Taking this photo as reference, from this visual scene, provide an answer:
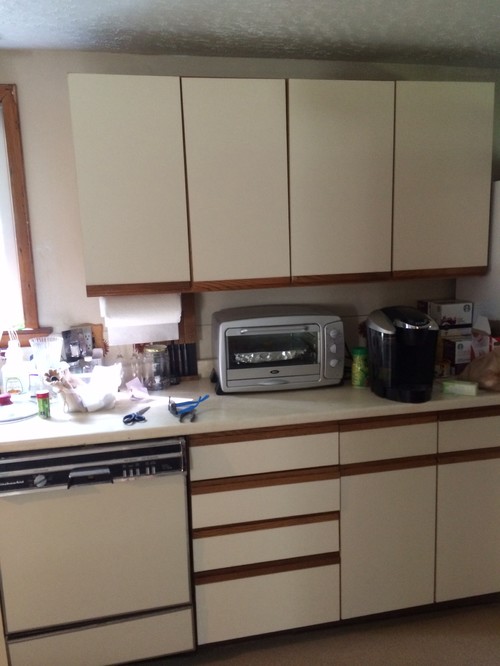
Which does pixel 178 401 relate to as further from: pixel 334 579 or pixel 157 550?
pixel 334 579

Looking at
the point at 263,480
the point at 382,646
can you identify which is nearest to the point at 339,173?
the point at 263,480

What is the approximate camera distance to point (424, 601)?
1.95 metres

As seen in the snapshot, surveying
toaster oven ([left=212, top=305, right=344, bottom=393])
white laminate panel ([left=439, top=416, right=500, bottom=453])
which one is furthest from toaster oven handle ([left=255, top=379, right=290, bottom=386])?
white laminate panel ([left=439, top=416, right=500, bottom=453])

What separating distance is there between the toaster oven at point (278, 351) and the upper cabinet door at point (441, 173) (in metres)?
0.42

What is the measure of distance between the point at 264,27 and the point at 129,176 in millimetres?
721

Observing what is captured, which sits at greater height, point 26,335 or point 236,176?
point 236,176

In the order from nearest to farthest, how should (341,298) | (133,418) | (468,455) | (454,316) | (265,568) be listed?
(133,418)
(265,568)
(468,455)
(454,316)
(341,298)

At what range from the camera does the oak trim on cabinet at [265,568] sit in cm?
176

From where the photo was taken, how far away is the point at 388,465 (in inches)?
72.7

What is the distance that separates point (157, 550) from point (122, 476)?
0.30 meters

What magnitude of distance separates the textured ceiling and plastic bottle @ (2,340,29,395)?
45.2 inches

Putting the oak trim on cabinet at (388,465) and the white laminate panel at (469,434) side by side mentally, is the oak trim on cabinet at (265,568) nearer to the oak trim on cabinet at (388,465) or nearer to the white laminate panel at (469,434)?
the oak trim on cabinet at (388,465)

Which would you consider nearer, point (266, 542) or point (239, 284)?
point (266, 542)

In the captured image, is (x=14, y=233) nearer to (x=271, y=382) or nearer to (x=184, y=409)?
(x=184, y=409)
